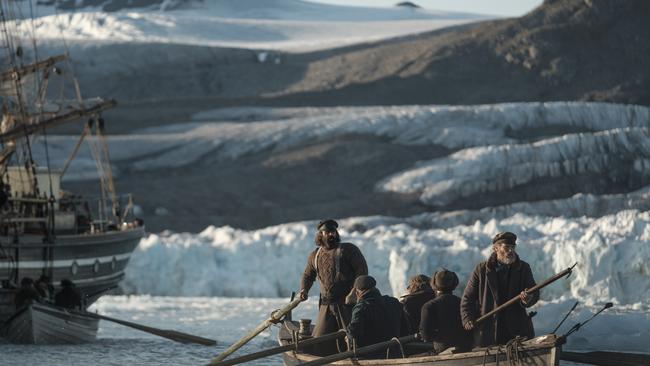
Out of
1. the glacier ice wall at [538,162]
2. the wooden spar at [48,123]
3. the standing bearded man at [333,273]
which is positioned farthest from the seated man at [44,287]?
the glacier ice wall at [538,162]

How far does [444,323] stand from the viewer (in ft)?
46.5

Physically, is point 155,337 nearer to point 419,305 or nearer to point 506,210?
point 419,305

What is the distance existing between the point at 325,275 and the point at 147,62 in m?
85.1

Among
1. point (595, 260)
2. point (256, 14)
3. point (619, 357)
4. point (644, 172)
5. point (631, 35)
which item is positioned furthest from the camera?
point (256, 14)

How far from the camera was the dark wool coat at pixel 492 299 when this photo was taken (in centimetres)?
1346

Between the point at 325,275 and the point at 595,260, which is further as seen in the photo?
the point at 595,260

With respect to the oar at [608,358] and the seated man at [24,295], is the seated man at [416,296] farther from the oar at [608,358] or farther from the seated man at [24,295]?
the seated man at [24,295]

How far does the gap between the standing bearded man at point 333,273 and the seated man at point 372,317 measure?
62cm

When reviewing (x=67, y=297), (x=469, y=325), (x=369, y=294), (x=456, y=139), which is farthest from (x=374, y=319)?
(x=456, y=139)

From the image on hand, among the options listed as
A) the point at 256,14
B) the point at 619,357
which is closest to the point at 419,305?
the point at 619,357

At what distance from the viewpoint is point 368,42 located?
105062 mm

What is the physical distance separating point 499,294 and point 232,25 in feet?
382

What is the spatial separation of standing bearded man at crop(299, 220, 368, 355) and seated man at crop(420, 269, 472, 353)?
4.74 feet

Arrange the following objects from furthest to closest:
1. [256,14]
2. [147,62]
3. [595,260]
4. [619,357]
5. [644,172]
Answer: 1. [256,14]
2. [147,62]
3. [644,172]
4. [595,260]
5. [619,357]
